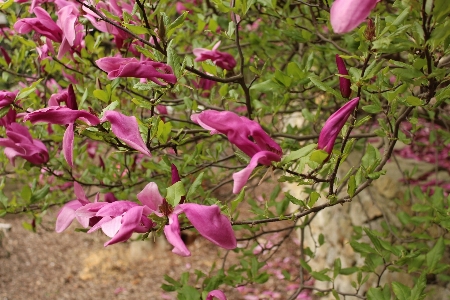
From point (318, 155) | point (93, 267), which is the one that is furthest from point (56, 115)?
point (93, 267)

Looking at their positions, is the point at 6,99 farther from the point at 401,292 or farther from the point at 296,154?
the point at 401,292

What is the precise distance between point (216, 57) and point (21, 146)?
53 centimetres

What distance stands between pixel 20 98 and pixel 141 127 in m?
0.29

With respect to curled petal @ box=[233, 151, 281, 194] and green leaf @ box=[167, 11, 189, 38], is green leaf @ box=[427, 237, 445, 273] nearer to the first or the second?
curled petal @ box=[233, 151, 281, 194]

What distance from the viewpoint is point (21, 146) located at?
1094mm

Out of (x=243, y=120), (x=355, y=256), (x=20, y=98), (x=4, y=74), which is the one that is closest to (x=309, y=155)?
(x=243, y=120)

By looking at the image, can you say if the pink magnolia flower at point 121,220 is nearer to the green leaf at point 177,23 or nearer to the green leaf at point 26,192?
the green leaf at point 177,23

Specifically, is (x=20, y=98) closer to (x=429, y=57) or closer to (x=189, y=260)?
(x=429, y=57)

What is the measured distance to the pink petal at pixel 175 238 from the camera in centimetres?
62

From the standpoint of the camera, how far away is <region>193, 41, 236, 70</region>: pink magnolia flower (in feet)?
3.85

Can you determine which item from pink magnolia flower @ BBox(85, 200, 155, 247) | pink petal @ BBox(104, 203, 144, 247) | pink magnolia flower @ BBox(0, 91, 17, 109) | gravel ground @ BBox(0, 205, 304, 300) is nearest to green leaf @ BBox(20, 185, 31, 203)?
pink magnolia flower @ BBox(0, 91, 17, 109)

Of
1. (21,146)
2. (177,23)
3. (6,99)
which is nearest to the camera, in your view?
(177,23)

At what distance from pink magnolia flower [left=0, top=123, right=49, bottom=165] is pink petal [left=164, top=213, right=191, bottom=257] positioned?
0.56 meters

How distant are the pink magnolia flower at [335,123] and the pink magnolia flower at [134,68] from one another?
0.98 feet
